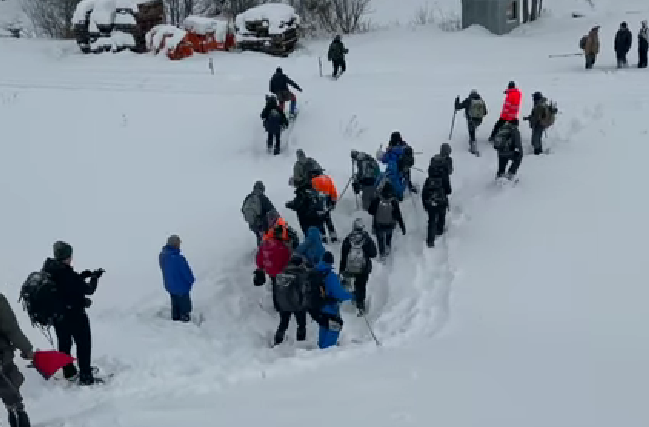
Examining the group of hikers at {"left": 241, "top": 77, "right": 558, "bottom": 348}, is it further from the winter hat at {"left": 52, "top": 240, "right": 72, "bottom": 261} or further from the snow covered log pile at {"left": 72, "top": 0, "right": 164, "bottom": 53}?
the snow covered log pile at {"left": 72, "top": 0, "right": 164, "bottom": 53}

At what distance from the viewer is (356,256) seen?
1060 cm

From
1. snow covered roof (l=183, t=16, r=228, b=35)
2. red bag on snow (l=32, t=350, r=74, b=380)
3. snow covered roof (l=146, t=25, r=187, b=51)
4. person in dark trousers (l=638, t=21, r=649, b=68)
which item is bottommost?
red bag on snow (l=32, t=350, r=74, b=380)

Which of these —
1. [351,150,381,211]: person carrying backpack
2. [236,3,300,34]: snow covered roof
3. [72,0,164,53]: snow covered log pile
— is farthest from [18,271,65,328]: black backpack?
[72,0,164,53]: snow covered log pile

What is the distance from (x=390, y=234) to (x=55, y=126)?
9242mm

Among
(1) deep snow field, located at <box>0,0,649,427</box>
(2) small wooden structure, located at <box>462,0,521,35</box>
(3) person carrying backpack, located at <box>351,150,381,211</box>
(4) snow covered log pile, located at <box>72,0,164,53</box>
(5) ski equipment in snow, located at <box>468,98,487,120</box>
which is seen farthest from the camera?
(2) small wooden structure, located at <box>462,0,521,35</box>

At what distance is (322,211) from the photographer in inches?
470

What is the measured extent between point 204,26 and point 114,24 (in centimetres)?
275

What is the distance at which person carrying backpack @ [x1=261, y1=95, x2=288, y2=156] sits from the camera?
1548 cm

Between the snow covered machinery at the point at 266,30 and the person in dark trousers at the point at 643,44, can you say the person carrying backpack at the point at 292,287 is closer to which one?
the person in dark trousers at the point at 643,44

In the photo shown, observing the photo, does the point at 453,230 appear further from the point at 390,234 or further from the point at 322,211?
the point at 322,211

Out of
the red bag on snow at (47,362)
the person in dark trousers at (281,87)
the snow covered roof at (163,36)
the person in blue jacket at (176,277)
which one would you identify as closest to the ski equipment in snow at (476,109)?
the person in dark trousers at (281,87)

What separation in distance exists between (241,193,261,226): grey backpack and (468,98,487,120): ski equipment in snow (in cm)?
540

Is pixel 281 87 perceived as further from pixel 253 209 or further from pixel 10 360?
pixel 10 360

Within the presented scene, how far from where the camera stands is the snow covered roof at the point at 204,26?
23.4 metres
